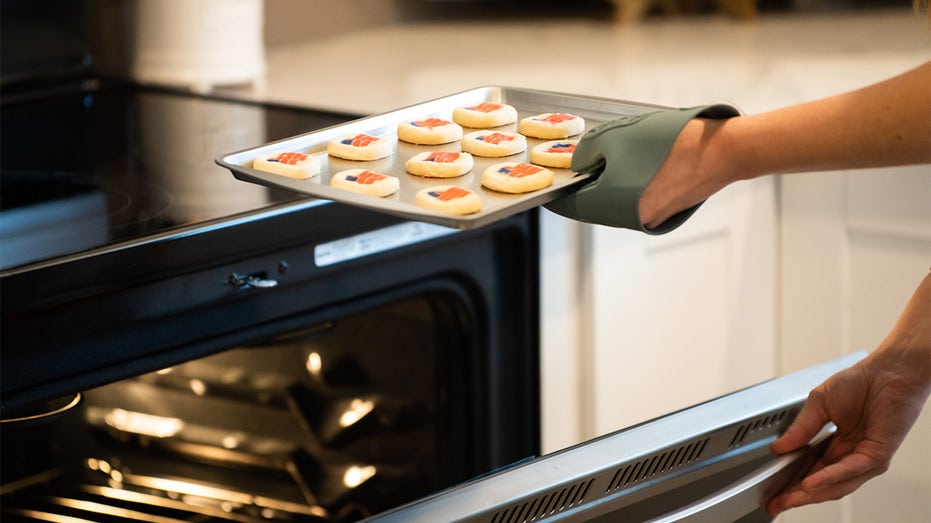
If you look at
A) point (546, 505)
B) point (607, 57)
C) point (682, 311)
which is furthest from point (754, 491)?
point (607, 57)

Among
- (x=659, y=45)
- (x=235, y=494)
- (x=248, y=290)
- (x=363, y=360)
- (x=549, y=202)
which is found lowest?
(x=235, y=494)

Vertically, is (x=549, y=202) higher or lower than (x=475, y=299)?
higher

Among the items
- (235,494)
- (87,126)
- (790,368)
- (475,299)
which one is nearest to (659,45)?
(790,368)

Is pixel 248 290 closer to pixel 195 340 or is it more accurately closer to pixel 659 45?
pixel 195 340

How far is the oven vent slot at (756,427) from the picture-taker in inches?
34.3

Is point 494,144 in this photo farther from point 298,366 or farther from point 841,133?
point 298,366

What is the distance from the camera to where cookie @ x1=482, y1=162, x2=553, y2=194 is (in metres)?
0.83

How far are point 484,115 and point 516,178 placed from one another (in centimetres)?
16

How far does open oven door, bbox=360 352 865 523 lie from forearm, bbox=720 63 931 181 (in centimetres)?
20

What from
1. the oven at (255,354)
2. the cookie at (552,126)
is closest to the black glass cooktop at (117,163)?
the oven at (255,354)

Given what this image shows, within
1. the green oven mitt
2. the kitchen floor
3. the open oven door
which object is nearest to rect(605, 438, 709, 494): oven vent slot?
the open oven door

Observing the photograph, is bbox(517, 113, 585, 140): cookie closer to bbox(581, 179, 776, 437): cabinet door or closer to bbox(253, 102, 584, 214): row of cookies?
bbox(253, 102, 584, 214): row of cookies

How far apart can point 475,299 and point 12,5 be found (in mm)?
786

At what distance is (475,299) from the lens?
4.11 feet
